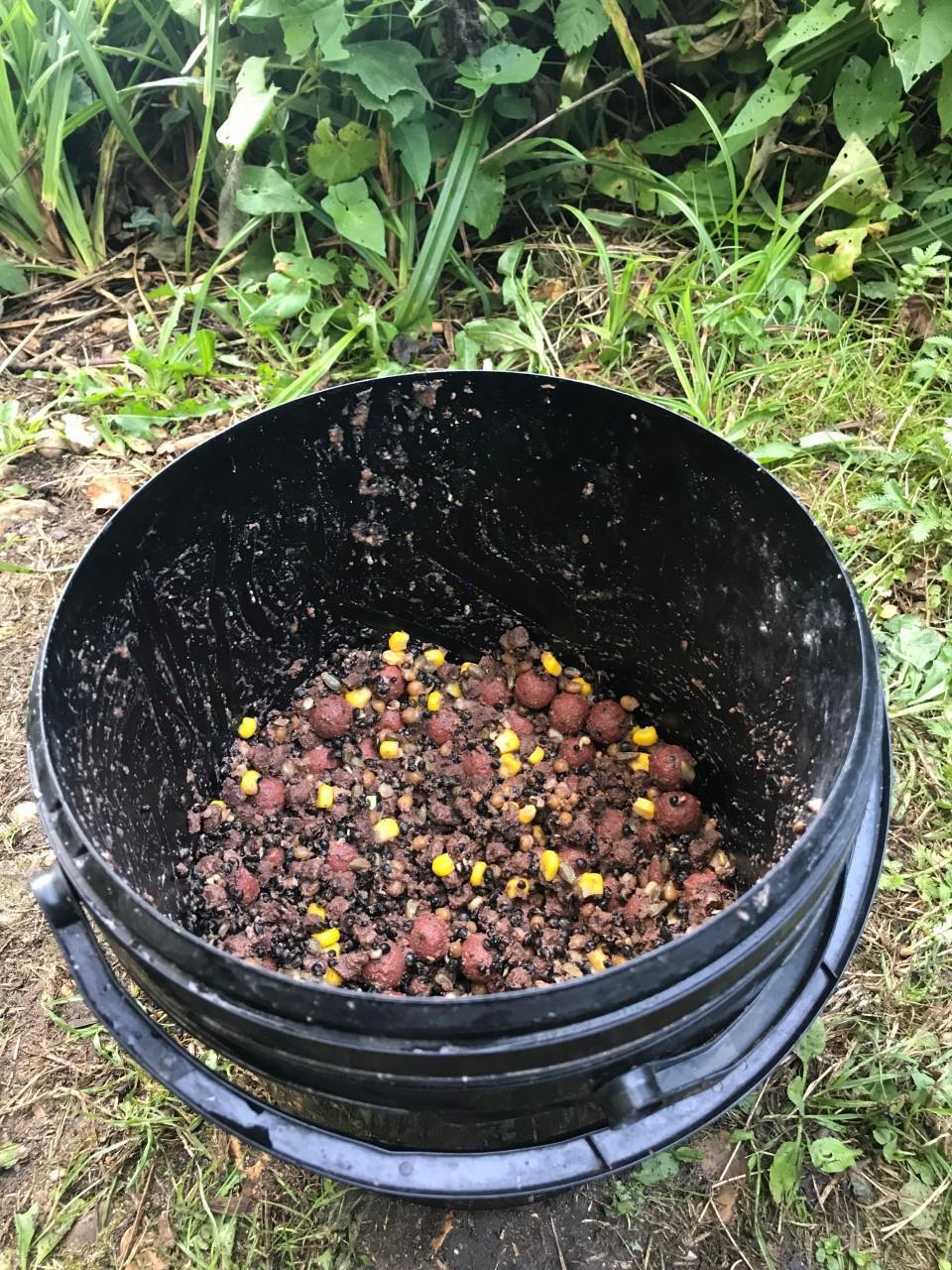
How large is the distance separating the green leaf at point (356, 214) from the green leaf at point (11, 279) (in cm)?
98

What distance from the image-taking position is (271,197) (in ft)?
6.63

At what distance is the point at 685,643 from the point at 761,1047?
675 mm

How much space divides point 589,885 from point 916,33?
1.77m

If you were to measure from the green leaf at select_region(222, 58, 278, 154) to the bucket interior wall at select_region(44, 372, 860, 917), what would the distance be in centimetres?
75

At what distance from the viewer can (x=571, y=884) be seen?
1.44 meters

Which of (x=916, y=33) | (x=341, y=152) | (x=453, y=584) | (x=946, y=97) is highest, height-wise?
(x=916, y=33)

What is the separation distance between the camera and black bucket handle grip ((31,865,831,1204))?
90cm

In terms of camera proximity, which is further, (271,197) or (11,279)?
(11,279)

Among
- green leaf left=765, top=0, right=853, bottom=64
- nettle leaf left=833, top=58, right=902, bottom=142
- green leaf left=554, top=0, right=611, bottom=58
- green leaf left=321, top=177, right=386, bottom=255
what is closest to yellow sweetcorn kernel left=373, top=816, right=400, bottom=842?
green leaf left=321, top=177, right=386, bottom=255

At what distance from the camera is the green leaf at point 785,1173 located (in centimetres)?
128

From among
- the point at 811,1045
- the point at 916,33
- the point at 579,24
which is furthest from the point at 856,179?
the point at 811,1045

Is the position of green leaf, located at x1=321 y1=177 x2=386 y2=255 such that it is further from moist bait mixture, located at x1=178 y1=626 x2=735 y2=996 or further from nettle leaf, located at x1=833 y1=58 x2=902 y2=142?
nettle leaf, located at x1=833 y1=58 x2=902 y2=142

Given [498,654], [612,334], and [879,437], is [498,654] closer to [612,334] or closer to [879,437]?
[612,334]

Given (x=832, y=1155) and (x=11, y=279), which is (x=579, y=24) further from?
(x=832, y=1155)
